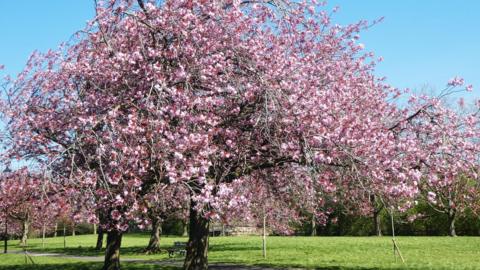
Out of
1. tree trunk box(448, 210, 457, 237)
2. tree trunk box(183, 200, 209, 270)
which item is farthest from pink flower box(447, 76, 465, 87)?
tree trunk box(448, 210, 457, 237)

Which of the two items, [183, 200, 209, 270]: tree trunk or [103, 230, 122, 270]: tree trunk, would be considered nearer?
[183, 200, 209, 270]: tree trunk

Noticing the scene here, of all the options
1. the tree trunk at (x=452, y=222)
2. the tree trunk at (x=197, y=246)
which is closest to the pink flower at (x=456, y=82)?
the tree trunk at (x=197, y=246)

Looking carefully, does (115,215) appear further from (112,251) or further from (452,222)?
(452,222)

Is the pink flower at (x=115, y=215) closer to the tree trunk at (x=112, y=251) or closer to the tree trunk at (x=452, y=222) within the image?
the tree trunk at (x=112, y=251)

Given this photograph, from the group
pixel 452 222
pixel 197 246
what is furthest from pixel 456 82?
pixel 452 222

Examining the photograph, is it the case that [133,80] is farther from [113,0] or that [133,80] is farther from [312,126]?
[312,126]

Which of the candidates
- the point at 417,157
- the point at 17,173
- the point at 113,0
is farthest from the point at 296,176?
the point at 17,173

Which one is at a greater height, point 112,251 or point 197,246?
point 197,246

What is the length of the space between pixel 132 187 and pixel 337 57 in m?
8.95

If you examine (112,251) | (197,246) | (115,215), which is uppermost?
(115,215)

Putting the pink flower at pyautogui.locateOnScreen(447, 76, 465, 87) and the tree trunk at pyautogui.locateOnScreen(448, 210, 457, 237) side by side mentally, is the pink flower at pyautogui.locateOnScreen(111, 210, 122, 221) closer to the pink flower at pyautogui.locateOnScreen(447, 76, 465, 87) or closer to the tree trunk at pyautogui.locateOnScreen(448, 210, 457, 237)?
the pink flower at pyautogui.locateOnScreen(447, 76, 465, 87)

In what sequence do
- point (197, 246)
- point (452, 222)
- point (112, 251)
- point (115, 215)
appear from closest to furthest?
point (115, 215) → point (197, 246) → point (112, 251) → point (452, 222)

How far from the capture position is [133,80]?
1248cm

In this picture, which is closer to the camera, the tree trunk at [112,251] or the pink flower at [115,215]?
the pink flower at [115,215]
